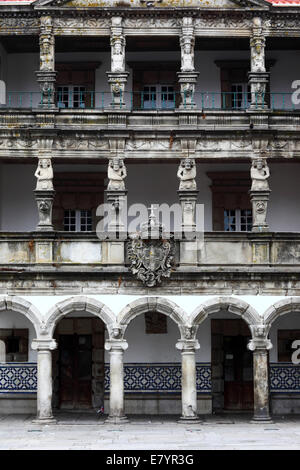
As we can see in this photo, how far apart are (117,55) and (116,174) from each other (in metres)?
3.22

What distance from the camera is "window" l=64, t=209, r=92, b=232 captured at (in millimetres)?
27938

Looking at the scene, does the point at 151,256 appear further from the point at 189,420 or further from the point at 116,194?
the point at 189,420

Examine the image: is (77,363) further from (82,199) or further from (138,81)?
(138,81)

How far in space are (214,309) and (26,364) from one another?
229 inches

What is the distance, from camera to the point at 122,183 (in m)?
25.7

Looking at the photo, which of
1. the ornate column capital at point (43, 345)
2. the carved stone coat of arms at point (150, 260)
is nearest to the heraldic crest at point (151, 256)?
the carved stone coat of arms at point (150, 260)

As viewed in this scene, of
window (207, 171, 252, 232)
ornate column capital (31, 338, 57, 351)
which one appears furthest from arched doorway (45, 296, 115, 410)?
window (207, 171, 252, 232)

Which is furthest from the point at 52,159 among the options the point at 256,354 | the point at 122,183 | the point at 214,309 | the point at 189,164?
the point at 256,354

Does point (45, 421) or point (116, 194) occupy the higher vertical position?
point (116, 194)

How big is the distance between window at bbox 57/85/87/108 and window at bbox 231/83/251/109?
14.0ft

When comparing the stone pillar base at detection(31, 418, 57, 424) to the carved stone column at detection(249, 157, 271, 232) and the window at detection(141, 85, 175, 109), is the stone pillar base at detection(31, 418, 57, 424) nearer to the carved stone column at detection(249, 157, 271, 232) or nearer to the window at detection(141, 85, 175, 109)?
the carved stone column at detection(249, 157, 271, 232)

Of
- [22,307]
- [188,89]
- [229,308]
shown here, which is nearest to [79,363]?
[22,307]

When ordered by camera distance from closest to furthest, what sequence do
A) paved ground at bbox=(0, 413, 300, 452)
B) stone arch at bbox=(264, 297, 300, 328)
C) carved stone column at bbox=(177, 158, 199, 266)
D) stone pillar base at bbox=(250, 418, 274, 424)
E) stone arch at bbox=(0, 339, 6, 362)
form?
paved ground at bbox=(0, 413, 300, 452)
stone pillar base at bbox=(250, 418, 274, 424)
stone arch at bbox=(264, 297, 300, 328)
carved stone column at bbox=(177, 158, 199, 266)
stone arch at bbox=(0, 339, 6, 362)

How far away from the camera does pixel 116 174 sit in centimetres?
2569
